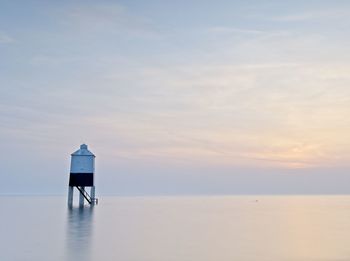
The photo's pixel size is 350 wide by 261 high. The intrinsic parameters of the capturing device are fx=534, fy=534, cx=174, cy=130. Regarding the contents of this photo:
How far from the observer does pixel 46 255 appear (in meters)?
31.9

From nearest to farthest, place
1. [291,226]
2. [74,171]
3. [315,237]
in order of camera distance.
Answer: [315,237], [291,226], [74,171]

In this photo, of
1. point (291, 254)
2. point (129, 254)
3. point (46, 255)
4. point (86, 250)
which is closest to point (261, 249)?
point (291, 254)

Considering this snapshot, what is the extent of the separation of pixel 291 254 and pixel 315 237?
→ 36.7ft

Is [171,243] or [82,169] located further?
[82,169]

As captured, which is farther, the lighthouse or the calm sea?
the lighthouse

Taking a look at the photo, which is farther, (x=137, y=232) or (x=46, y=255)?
(x=137, y=232)

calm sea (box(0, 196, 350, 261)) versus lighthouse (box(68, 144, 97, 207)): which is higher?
lighthouse (box(68, 144, 97, 207))

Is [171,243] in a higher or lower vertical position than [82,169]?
lower

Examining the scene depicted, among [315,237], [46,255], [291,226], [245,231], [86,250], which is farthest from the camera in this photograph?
[291,226]

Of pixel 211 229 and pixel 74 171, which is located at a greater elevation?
pixel 74 171

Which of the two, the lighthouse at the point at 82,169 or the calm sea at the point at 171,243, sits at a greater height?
the lighthouse at the point at 82,169

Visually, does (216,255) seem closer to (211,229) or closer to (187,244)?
(187,244)

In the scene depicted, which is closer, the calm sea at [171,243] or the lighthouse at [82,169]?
the calm sea at [171,243]

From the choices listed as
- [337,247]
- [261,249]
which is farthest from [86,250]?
[337,247]
